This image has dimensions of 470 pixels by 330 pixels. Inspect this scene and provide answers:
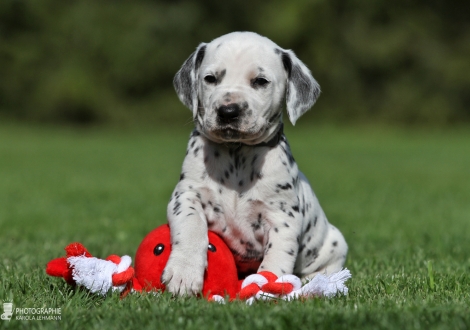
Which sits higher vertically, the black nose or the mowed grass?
the black nose

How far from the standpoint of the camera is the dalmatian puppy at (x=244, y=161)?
438cm

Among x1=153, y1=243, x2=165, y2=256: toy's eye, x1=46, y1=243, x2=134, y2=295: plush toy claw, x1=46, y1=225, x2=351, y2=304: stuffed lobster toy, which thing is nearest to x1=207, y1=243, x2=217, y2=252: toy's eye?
x1=46, y1=225, x2=351, y2=304: stuffed lobster toy

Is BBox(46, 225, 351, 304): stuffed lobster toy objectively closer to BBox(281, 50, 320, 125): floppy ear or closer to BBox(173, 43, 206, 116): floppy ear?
BBox(173, 43, 206, 116): floppy ear

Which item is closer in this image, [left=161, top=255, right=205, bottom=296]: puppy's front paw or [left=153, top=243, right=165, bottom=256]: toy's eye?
[left=161, top=255, right=205, bottom=296]: puppy's front paw

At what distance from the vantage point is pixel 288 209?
15.0 ft

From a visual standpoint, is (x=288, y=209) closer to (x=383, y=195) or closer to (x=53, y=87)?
(x=383, y=195)

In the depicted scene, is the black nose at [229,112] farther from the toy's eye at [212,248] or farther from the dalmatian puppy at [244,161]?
the toy's eye at [212,248]

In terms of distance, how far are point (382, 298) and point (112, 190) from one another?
8.83 meters

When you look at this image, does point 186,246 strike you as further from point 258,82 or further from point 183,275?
point 258,82

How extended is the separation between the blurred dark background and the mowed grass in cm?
1178

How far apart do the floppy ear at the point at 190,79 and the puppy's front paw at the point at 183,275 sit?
1.22 meters

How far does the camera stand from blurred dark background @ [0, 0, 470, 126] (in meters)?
35.9

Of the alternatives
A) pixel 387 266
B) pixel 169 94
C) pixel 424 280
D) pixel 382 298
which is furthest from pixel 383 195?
pixel 169 94

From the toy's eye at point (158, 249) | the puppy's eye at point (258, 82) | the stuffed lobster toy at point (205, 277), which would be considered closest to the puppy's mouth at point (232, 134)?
the puppy's eye at point (258, 82)
